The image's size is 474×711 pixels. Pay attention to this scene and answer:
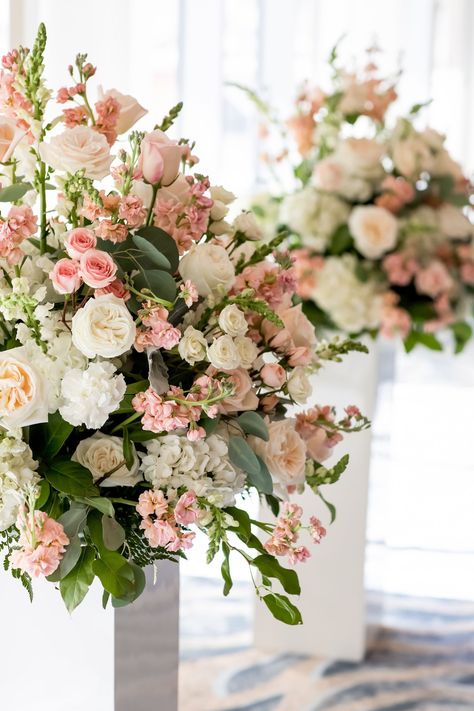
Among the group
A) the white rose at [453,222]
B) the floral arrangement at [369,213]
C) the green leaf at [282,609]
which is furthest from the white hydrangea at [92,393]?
the white rose at [453,222]

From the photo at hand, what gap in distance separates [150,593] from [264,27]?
13.8 feet

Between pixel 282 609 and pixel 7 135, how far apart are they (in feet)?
1.58

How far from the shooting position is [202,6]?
11.1 ft

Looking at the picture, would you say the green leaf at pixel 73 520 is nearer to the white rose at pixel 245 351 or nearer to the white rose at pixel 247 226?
the white rose at pixel 245 351

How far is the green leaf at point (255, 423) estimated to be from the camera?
0.92 metres

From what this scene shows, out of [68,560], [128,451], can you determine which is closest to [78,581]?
[68,560]

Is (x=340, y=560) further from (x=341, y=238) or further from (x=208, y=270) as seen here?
(x=208, y=270)

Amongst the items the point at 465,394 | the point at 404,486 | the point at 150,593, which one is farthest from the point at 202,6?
the point at 465,394

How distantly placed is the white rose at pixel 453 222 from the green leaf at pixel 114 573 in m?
1.54

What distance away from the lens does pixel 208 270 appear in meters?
0.91

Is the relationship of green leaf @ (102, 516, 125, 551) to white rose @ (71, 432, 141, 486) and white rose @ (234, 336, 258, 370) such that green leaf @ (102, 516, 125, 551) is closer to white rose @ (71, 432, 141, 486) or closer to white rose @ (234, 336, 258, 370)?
white rose @ (71, 432, 141, 486)

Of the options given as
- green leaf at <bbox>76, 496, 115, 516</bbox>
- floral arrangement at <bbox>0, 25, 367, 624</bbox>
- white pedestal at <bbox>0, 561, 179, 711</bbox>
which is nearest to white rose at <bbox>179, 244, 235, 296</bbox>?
floral arrangement at <bbox>0, 25, 367, 624</bbox>

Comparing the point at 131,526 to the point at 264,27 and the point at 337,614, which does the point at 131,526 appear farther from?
the point at 264,27

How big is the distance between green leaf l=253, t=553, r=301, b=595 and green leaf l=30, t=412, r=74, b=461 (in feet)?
0.67
